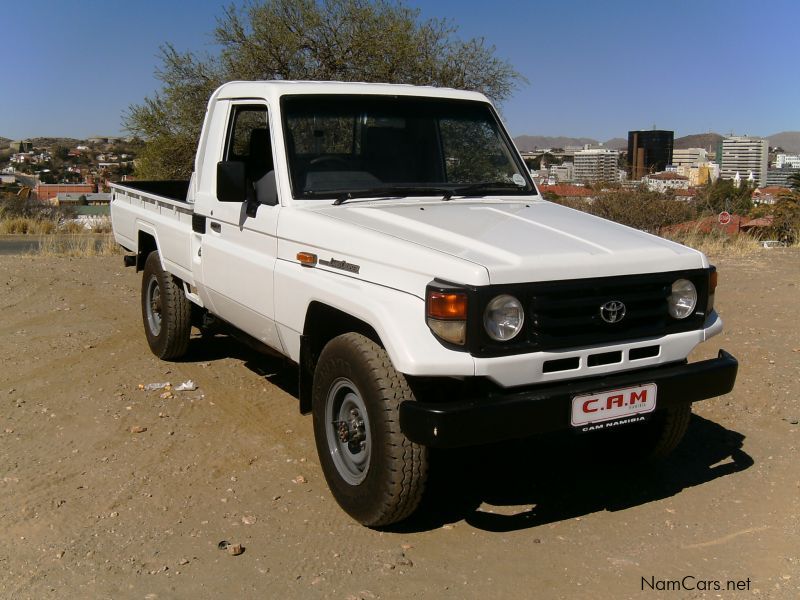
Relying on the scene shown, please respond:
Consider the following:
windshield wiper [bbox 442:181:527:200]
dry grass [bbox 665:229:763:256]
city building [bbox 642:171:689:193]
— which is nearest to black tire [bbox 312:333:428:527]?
windshield wiper [bbox 442:181:527:200]

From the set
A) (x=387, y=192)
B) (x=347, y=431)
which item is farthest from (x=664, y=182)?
(x=347, y=431)

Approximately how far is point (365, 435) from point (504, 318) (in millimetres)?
949

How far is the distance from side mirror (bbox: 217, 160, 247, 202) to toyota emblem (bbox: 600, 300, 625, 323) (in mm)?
2102

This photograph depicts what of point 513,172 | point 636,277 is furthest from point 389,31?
point 636,277

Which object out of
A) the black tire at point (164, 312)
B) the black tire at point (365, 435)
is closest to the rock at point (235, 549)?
the black tire at point (365, 435)

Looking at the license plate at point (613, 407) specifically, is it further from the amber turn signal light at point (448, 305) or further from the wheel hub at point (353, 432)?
the wheel hub at point (353, 432)

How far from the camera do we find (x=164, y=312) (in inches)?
250

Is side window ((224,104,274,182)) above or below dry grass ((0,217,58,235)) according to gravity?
above

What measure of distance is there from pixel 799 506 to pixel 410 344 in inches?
90.5

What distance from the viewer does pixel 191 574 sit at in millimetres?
3414

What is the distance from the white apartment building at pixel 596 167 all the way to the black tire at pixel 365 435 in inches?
653

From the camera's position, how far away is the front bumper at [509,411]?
3209 mm

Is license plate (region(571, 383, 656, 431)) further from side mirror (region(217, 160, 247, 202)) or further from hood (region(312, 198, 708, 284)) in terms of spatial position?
side mirror (region(217, 160, 247, 202))

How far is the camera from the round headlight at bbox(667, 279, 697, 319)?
3.78 metres
